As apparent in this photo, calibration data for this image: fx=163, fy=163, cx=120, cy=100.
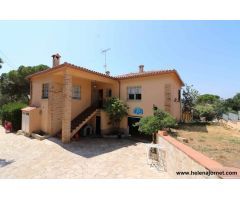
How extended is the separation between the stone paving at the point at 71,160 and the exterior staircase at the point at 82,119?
1.67 metres

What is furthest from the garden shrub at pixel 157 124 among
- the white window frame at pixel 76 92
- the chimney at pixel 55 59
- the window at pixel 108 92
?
the chimney at pixel 55 59

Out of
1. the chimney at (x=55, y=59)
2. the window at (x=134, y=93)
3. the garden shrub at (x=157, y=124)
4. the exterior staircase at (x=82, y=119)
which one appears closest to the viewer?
the garden shrub at (x=157, y=124)

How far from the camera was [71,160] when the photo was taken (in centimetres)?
952

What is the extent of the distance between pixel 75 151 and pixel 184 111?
590 inches

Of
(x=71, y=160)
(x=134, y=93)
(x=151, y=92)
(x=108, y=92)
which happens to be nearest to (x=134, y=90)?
(x=134, y=93)

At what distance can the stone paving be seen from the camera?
7.66 m

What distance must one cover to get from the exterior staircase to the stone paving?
1.67 m

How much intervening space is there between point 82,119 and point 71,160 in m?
6.38

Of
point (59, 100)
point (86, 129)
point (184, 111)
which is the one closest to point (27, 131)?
point (59, 100)

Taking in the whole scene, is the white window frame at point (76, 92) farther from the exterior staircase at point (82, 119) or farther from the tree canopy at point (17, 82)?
the tree canopy at point (17, 82)

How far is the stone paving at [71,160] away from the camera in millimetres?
7661

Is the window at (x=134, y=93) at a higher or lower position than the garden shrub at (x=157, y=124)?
higher

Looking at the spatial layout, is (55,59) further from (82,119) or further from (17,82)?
(17,82)

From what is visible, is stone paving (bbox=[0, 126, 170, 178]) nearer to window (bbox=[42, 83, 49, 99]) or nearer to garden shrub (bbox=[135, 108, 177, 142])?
garden shrub (bbox=[135, 108, 177, 142])
